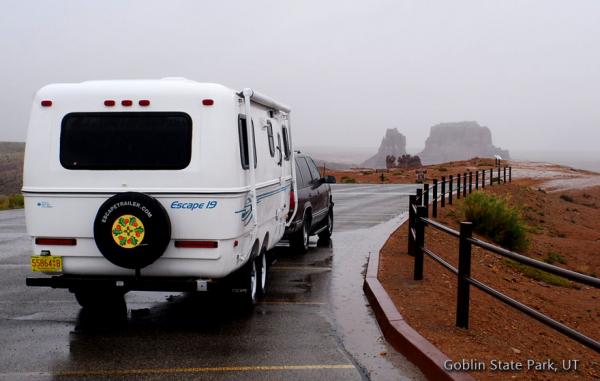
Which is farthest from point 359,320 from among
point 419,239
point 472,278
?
point 419,239

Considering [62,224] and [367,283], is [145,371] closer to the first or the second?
[62,224]

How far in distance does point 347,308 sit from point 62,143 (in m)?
3.83

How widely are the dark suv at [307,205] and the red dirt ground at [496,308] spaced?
1473 millimetres

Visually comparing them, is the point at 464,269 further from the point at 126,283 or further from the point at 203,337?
the point at 126,283

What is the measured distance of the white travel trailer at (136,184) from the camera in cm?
696

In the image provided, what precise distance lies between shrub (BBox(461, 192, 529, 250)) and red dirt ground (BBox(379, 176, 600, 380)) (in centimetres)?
57

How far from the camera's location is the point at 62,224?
7.28 meters

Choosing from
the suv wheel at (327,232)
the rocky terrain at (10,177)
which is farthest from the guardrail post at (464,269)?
the rocky terrain at (10,177)

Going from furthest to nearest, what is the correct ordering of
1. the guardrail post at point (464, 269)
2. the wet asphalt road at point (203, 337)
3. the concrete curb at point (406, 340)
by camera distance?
the guardrail post at point (464, 269) < the wet asphalt road at point (203, 337) < the concrete curb at point (406, 340)

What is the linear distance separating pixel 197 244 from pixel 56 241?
1550mm

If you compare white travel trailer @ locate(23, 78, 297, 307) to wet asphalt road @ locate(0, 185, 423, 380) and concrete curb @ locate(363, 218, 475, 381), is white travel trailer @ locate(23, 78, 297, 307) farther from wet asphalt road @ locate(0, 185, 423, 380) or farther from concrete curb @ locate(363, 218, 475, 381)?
concrete curb @ locate(363, 218, 475, 381)

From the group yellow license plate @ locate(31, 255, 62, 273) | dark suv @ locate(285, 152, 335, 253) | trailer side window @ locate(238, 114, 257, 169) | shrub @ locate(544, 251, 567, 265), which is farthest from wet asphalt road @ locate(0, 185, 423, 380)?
shrub @ locate(544, 251, 567, 265)

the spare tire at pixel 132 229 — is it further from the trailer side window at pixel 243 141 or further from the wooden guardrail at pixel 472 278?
the wooden guardrail at pixel 472 278

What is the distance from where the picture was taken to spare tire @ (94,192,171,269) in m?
6.88
